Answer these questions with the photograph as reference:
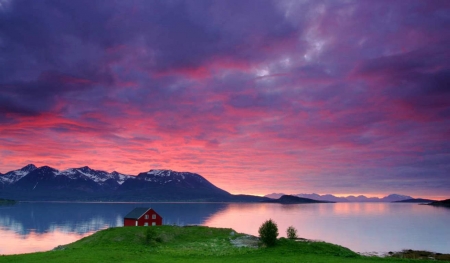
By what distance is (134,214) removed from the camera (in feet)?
305

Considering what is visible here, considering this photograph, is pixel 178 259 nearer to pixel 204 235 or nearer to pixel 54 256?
pixel 54 256

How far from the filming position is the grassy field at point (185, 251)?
149 feet

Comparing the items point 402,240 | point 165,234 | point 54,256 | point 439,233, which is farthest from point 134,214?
point 439,233

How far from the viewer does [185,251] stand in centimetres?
5444

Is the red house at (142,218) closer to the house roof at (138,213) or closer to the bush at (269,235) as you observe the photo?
the house roof at (138,213)

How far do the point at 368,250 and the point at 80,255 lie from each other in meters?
70.8

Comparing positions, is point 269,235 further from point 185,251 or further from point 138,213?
point 138,213

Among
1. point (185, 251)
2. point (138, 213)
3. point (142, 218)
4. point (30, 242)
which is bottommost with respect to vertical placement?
point (30, 242)

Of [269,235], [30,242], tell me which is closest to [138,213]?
[30,242]

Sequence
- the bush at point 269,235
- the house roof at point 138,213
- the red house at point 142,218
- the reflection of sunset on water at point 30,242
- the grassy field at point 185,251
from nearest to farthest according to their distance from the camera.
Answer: the grassy field at point 185,251 → the bush at point 269,235 → the reflection of sunset on water at point 30,242 → the red house at point 142,218 → the house roof at point 138,213

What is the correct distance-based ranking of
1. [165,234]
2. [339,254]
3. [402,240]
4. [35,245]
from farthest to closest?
[402,240] < [35,245] < [165,234] < [339,254]

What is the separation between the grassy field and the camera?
45.5m

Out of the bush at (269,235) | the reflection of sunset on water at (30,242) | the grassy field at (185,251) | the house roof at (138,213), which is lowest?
the reflection of sunset on water at (30,242)

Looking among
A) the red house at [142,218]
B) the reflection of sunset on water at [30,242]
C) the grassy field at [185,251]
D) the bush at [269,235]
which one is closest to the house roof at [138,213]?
the red house at [142,218]
